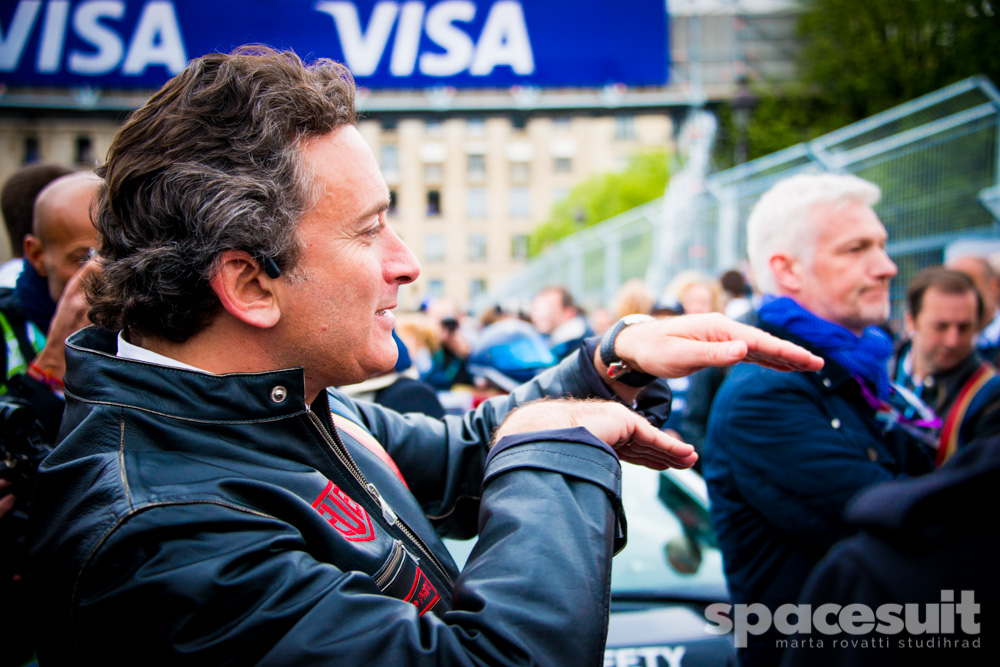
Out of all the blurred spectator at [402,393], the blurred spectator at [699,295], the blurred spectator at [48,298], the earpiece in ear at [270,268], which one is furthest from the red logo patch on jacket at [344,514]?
the blurred spectator at [699,295]

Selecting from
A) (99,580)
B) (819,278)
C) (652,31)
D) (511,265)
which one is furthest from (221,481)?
(511,265)

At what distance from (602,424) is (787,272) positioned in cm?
141

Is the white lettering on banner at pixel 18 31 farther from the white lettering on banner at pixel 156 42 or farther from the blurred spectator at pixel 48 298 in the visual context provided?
the blurred spectator at pixel 48 298

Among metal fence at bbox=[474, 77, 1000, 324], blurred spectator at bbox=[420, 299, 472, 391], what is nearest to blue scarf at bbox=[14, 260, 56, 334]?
blurred spectator at bbox=[420, 299, 472, 391]

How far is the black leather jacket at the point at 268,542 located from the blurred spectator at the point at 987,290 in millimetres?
4549

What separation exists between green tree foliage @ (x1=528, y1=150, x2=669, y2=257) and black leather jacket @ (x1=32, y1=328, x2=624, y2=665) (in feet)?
102

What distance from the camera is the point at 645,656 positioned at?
2.32 meters

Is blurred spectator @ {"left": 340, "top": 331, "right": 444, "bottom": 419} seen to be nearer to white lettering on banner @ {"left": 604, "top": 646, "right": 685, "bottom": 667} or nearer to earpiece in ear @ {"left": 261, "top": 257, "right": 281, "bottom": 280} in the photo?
white lettering on banner @ {"left": 604, "top": 646, "right": 685, "bottom": 667}

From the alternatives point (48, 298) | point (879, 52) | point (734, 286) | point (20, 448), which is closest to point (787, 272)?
point (20, 448)

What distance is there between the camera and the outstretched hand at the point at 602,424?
1219 millimetres

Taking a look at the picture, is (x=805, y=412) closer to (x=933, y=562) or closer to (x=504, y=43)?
(x=933, y=562)

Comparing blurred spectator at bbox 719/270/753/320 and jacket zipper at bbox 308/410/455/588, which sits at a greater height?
blurred spectator at bbox 719/270/753/320

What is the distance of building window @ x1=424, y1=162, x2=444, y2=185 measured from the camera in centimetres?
5053

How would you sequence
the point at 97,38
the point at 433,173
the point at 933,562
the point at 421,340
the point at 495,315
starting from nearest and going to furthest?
the point at 933,562
the point at 421,340
the point at 97,38
the point at 495,315
the point at 433,173
